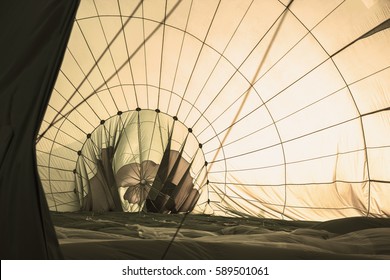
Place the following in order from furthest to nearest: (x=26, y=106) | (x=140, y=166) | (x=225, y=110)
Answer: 1. (x=140, y=166)
2. (x=225, y=110)
3. (x=26, y=106)

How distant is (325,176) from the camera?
5.11 meters

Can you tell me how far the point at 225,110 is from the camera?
5.76 metres

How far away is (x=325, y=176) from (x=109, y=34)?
3.35 metres

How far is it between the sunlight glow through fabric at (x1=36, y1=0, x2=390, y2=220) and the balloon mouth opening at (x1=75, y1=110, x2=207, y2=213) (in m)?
0.02

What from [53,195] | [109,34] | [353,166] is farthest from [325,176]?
[53,195]

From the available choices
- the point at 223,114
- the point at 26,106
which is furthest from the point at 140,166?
the point at 26,106

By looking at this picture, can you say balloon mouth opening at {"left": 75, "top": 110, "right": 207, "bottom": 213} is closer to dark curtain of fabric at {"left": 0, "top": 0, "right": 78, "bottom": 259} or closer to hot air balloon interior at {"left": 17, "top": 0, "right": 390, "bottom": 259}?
hot air balloon interior at {"left": 17, "top": 0, "right": 390, "bottom": 259}

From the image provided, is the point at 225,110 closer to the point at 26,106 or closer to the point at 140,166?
the point at 140,166

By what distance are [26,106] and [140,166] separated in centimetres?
488

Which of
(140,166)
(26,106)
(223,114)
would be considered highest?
(223,114)

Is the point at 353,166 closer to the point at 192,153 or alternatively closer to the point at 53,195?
the point at 192,153

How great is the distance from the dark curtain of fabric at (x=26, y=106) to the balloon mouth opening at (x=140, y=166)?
4.17m

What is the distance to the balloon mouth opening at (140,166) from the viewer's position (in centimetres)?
575

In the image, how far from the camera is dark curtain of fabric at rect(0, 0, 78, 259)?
1.35 m
